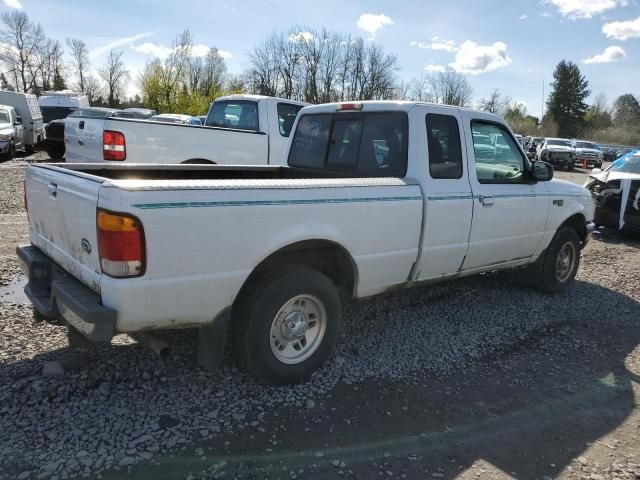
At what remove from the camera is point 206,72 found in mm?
55219

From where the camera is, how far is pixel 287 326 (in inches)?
136

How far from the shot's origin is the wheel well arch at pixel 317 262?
129 inches

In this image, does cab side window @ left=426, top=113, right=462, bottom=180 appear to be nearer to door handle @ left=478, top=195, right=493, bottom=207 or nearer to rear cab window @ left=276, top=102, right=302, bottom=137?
door handle @ left=478, top=195, right=493, bottom=207

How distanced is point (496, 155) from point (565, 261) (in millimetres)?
1985

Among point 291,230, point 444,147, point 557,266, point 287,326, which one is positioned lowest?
point 557,266

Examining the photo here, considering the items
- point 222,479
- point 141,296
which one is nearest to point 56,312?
point 141,296

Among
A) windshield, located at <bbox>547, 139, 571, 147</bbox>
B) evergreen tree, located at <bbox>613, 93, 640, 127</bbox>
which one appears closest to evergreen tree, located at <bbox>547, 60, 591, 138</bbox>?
evergreen tree, located at <bbox>613, 93, 640, 127</bbox>

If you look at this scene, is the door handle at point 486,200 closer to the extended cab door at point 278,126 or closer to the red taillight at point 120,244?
the red taillight at point 120,244

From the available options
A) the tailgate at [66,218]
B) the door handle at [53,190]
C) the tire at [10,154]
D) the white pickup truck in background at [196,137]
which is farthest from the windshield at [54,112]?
the door handle at [53,190]

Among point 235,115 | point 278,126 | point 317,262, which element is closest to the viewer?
point 317,262

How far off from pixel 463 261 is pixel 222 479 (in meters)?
2.84

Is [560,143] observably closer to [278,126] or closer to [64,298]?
[278,126]

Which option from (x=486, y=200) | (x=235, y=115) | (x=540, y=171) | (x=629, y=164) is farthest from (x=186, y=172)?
(x=629, y=164)

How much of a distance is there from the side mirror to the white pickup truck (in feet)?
0.05
